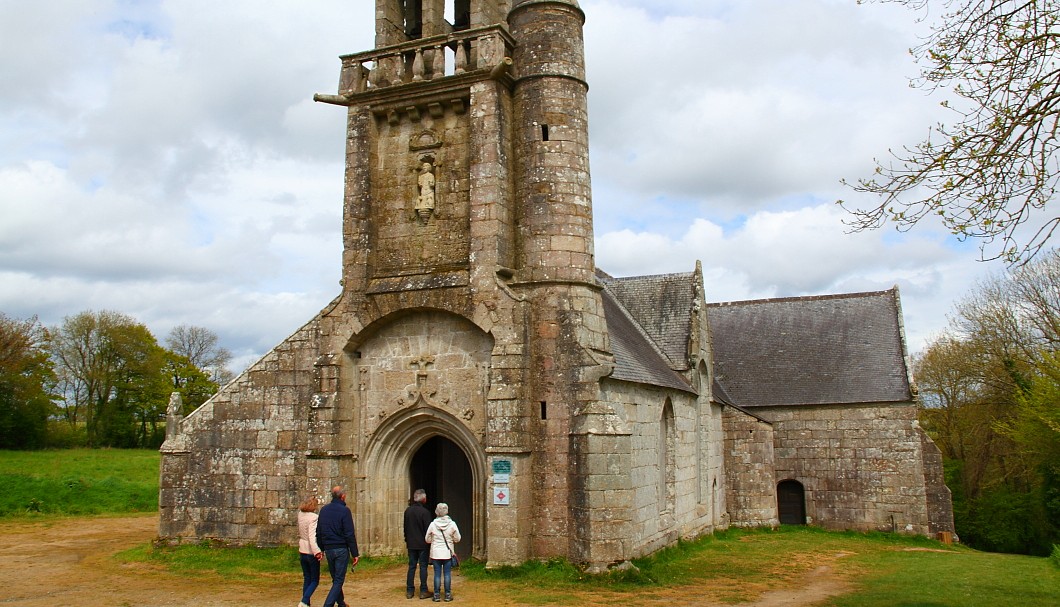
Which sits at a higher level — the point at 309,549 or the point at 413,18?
the point at 413,18

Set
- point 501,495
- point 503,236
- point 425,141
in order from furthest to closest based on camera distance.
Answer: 1. point 425,141
2. point 503,236
3. point 501,495

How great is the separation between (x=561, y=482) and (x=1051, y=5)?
895cm

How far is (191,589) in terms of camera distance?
11938 mm

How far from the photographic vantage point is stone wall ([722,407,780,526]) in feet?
69.4

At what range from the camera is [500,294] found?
13.1 metres

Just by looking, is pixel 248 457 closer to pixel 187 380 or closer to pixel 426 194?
pixel 426 194

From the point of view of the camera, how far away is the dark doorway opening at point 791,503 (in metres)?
22.4

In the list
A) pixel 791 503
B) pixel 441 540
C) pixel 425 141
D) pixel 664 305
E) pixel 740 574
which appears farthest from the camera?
pixel 791 503

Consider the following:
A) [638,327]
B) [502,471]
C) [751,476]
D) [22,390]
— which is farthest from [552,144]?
[22,390]

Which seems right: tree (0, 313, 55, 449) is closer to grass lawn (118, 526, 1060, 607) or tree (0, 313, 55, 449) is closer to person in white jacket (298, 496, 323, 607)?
grass lawn (118, 526, 1060, 607)

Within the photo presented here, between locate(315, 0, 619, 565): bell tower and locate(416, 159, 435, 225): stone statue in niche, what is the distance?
0.03m

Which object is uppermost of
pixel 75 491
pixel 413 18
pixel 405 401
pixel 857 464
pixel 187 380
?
pixel 413 18

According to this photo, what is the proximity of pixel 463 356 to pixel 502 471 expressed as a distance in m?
2.10

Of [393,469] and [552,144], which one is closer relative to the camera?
[552,144]
